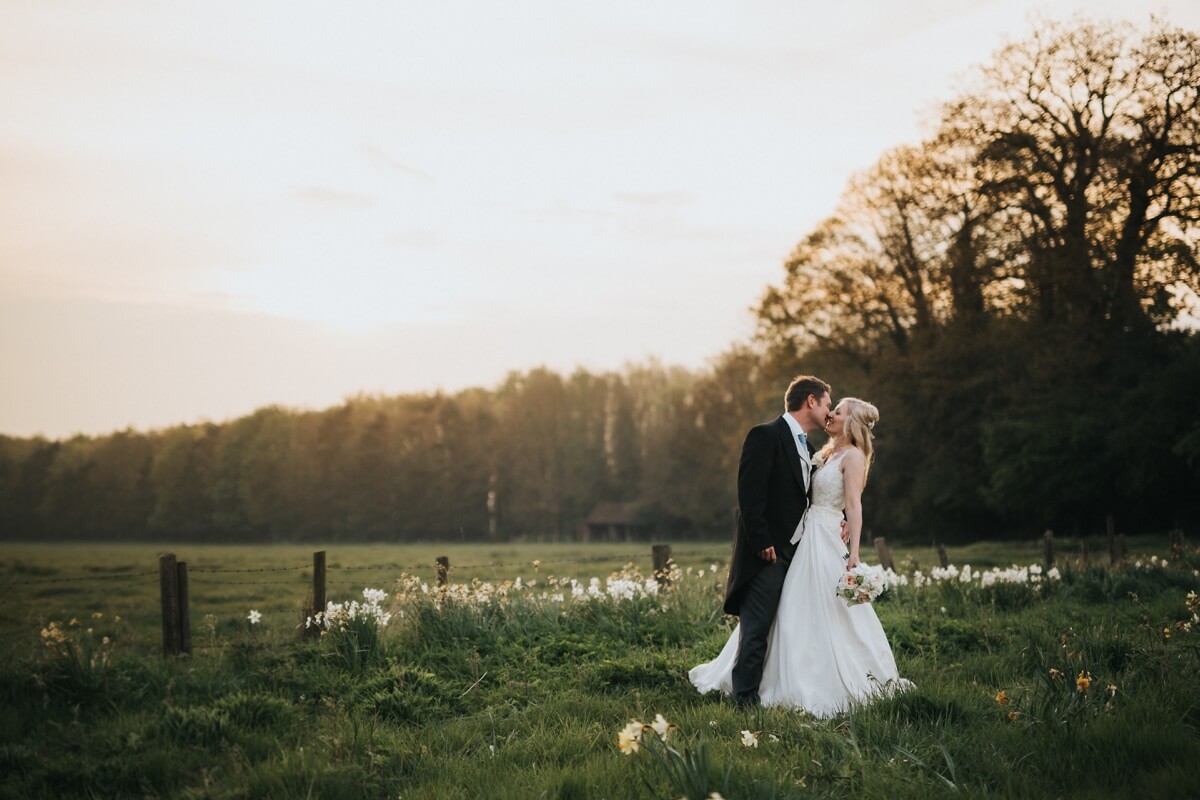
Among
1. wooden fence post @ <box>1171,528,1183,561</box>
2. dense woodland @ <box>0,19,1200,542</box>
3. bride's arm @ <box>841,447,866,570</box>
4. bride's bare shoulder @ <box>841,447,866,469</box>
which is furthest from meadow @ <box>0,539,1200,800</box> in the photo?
dense woodland @ <box>0,19,1200,542</box>

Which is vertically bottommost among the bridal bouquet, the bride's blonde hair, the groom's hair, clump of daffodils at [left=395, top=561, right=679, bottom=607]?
clump of daffodils at [left=395, top=561, right=679, bottom=607]

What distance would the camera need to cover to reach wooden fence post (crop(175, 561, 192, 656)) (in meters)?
10.4

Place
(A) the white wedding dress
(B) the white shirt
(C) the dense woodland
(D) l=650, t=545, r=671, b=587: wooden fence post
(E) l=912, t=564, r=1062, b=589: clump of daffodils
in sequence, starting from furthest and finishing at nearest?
(C) the dense woodland → (D) l=650, t=545, r=671, b=587: wooden fence post → (E) l=912, t=564, r=1062, b=589: clump of daffodils → (B) the white shirt → (A) the white wedding dress

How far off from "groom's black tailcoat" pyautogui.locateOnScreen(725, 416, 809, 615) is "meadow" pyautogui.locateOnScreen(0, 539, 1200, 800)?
107cm

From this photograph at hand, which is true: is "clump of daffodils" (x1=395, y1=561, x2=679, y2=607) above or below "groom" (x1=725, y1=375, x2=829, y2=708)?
below

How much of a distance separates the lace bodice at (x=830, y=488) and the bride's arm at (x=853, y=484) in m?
0.05

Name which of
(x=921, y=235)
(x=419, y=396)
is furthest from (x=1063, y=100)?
(x=419, y=396)

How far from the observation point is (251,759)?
645 cm

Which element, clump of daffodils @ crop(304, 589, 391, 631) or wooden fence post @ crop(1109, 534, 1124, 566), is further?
wooden fence post @ crop(1109, 534, 1124, 566)

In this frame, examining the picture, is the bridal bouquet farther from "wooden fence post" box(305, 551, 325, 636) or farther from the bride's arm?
"wooden fence post" box(305, 551, 325, 636)

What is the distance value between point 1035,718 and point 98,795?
236 inches

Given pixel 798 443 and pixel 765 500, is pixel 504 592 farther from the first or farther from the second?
pixel 798 443

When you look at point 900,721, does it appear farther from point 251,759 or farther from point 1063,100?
point 1063,100

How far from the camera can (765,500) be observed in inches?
293
